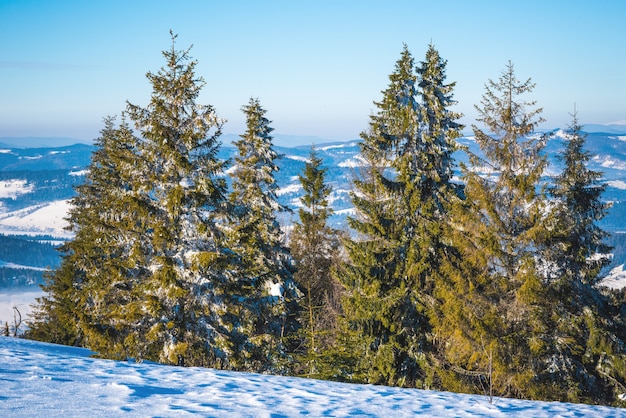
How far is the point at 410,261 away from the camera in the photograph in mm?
18250

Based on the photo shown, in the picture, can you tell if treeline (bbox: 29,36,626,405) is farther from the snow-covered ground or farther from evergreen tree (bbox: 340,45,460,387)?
the snow-covered ground

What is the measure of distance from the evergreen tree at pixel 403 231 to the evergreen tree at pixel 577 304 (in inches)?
145

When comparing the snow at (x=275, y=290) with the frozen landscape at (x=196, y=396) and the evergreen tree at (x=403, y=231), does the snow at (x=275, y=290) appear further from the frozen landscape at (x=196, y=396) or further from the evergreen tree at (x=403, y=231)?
the frozen landscape at (x=196, y=396)

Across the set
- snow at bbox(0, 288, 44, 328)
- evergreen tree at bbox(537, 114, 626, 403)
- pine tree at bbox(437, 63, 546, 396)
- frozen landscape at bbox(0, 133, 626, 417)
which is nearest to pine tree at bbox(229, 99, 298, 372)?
pine tree at bbox(437, 63, 546, 396)

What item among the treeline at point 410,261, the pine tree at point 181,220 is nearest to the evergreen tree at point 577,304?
the treeline at point 410,261

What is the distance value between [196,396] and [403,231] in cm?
1241

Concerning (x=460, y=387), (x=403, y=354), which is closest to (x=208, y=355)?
(x=403, y=354)

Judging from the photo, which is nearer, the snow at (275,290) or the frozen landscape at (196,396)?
the frozen landscape at (196,396)

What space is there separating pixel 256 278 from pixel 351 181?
211 inches

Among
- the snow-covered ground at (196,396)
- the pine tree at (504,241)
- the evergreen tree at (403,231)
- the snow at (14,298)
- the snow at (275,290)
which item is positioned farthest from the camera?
the snow at (14,298)

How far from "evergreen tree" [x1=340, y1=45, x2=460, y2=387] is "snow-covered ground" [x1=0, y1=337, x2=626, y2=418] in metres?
8.89

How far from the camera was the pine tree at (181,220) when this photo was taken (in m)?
16.2

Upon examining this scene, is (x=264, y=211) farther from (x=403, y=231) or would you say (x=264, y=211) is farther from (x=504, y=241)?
(x=504, y=241)

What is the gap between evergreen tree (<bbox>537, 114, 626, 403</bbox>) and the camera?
1591 cm
